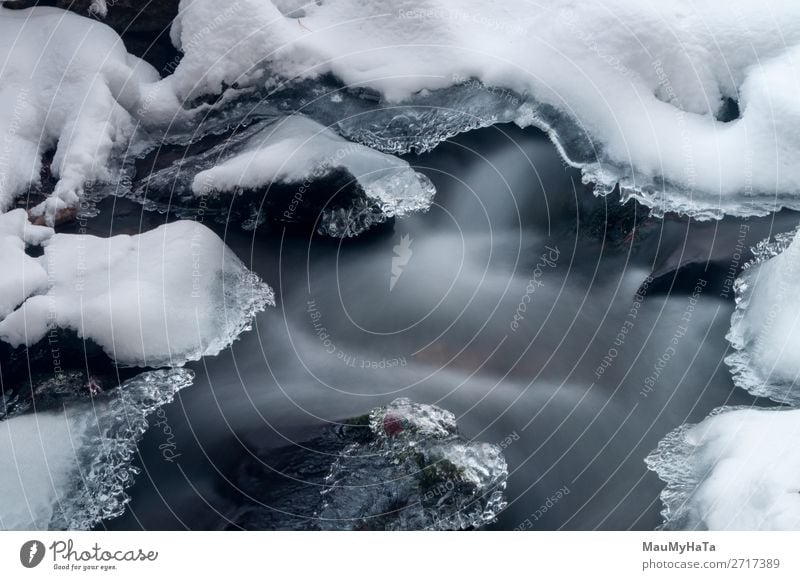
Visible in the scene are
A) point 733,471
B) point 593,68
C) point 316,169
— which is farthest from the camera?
point 593,68

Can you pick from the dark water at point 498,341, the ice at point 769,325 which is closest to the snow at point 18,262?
the dark water at point 498,341

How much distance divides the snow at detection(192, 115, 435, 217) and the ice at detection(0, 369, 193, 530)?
0.70 metres

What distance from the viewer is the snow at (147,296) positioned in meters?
2.02

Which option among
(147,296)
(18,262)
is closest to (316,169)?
(147,296)

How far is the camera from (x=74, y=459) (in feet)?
5.98

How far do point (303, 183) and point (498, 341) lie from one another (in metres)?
0.76

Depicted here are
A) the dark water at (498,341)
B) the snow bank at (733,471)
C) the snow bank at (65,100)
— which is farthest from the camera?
the snow bank at (65,100)

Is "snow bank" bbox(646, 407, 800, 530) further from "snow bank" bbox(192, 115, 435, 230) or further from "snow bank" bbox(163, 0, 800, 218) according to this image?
"snow bank" bbox(192, 115, 435, 230)

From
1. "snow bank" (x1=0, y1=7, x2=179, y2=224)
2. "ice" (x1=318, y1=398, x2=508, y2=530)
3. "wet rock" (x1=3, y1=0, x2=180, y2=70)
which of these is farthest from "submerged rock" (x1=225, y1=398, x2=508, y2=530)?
"wet rock" (x1=3, y1=0, x2=180, y2=70)

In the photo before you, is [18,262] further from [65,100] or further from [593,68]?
[593,68]

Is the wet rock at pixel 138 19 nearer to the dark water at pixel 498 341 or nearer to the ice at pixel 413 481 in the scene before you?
the dark water at pixel 498 341

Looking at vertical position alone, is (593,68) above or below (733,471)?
above

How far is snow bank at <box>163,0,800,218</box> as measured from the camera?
Result: 7.34 ft
